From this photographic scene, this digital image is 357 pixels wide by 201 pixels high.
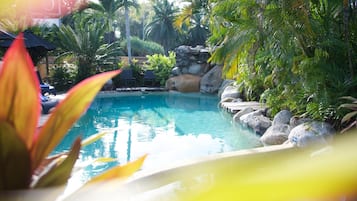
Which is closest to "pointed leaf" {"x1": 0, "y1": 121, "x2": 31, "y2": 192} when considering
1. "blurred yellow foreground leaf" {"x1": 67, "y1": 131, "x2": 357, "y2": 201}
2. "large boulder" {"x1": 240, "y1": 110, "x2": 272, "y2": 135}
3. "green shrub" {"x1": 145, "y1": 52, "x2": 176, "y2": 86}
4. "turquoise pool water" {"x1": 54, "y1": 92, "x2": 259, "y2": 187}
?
"blurred yellow foreground leaf" {"x1": 67, "y1": 131, "x2": 357, "y2": 201}

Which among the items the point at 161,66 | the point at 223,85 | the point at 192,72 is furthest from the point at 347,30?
the point at 161,66

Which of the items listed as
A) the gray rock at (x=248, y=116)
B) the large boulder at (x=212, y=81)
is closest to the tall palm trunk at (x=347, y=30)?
the gray rock at (x=248, y=116)

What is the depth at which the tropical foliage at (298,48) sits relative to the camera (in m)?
6.16

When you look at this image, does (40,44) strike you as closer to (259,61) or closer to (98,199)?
(259,61)

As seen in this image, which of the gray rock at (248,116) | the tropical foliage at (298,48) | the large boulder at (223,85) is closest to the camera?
the tropical foliage at (298,48)

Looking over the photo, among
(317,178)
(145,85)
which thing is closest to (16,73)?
(317,178)

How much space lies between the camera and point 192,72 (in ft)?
56.5

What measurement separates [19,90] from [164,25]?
33585 mm

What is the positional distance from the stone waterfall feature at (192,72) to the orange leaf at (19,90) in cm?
1572

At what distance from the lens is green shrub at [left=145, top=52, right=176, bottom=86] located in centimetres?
1814

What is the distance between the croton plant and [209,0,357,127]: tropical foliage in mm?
5754

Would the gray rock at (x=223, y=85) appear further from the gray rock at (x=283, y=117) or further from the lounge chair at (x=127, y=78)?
the gray rock at (x=283, y=117)

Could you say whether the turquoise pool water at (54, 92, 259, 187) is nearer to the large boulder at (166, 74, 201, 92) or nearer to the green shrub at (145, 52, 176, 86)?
the large boulder at (166, 74, 201, 92)

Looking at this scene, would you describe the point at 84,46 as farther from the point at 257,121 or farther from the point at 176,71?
the point at 257,121
